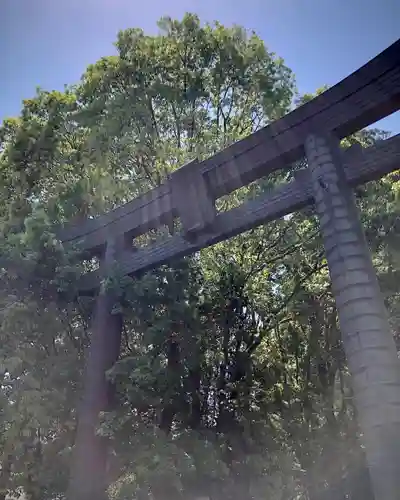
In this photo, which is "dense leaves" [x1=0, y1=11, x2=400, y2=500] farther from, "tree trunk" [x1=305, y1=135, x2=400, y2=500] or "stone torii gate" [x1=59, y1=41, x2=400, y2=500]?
"tree trunk" [x1=305, y1=135, x2=400, y2=500]

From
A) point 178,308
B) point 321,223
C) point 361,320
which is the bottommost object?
point 361,320

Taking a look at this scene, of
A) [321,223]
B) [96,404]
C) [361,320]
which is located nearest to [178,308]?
[96,404]

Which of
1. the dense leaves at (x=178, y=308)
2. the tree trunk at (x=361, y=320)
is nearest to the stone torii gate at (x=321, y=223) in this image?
the tree trunk at (x=361, y=320)

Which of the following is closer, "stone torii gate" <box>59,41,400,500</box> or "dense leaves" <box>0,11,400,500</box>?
"stone torii gate" <box>59,41,400,500</box>

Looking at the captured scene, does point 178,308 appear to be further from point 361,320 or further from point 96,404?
point 361,320

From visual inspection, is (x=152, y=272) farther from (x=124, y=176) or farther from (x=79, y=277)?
(x=124, y=176)

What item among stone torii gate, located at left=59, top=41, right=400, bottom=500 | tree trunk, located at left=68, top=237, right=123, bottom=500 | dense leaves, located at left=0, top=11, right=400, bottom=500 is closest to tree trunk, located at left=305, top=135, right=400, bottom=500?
stone torii gate, located at left=59, top=41, right=400, bottom=500

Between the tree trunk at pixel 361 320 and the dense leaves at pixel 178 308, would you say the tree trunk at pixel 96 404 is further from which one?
the tree trunk at pixel 361 320

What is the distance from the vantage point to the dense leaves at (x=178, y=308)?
407 centimetres

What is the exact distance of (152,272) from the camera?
4.31 metres

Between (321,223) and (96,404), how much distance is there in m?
2.34

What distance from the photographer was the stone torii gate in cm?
239

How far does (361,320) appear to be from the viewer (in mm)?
2518

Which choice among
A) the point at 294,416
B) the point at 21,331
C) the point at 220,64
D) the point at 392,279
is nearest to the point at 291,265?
the point at 392,279
